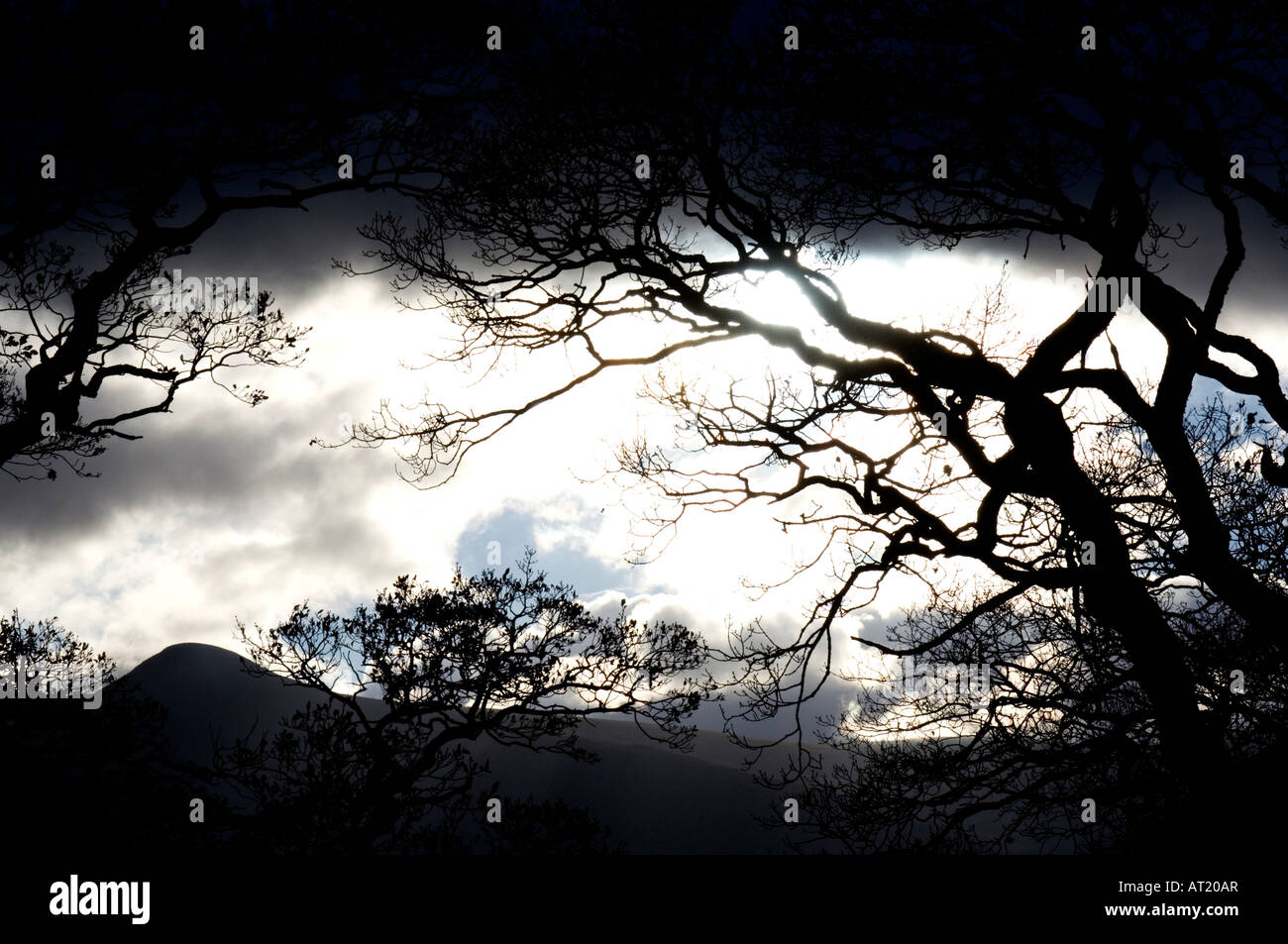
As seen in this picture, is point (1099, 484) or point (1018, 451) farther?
point (1099, 484)

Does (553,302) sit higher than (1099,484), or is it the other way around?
(553,302)

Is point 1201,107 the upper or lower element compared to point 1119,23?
lower

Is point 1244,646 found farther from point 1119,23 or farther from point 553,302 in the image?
point 553,302

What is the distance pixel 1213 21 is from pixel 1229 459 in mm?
4559

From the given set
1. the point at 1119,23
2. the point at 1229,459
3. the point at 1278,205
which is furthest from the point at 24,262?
the point at 1229,459

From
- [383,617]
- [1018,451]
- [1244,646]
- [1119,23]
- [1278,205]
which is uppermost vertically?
[1119,23]

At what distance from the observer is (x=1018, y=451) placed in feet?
23.8

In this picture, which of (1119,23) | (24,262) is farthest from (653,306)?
(24,262)

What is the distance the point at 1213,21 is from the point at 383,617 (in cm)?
995
